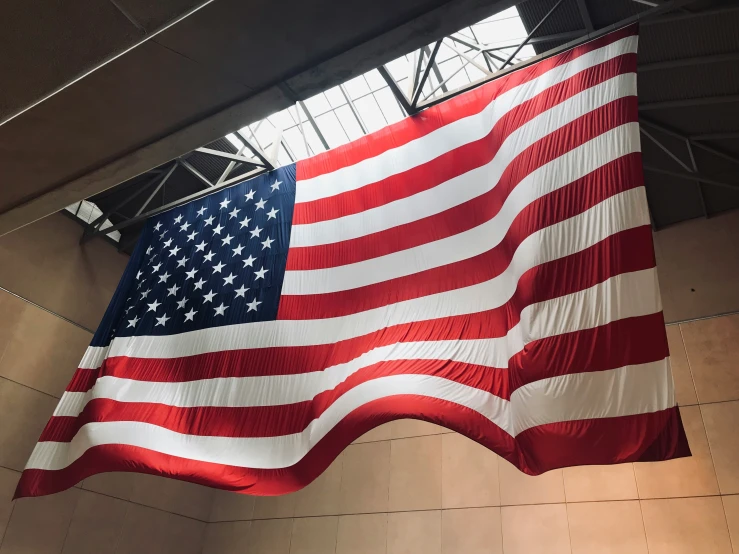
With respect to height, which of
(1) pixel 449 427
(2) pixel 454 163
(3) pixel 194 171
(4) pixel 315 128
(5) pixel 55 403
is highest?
(4) pixel 315 128

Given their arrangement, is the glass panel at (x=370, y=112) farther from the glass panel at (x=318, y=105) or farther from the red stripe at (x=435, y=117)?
the red stripe at (x=435, y=117)

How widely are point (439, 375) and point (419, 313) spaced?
824mm

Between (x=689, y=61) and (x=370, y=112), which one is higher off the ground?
(x=370, y=112)

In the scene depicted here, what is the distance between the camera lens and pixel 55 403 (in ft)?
36.6

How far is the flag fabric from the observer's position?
14.6 feet

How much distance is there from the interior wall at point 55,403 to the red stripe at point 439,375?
3979 millimetres

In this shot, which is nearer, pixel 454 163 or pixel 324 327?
pixel 324 327

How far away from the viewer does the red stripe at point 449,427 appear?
399 centimetres

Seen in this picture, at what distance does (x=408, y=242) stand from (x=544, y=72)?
7.79 feet

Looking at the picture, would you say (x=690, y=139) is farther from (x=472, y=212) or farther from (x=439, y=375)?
(x=439, y=375)

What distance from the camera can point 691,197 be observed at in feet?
35.6

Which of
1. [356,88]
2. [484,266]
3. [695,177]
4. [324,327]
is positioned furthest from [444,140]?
[356,88]

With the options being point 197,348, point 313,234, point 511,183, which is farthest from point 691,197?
point 197,348

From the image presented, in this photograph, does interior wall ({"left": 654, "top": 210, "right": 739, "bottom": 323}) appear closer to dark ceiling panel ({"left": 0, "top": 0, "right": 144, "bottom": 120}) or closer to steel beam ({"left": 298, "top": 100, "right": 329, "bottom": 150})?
steel beam ({"left": 298, "top": 100, "right": 329, "bottom": 150})
